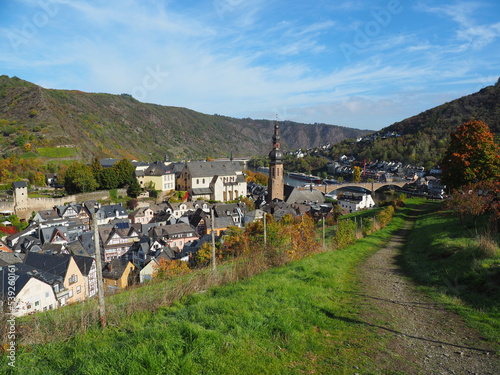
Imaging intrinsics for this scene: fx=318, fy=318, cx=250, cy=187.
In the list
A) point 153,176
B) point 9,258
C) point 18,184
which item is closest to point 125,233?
point 9,258

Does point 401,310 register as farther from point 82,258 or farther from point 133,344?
point 82,258

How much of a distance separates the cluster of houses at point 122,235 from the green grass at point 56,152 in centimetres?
1843

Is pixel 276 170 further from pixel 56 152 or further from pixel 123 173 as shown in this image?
pixel 56 152

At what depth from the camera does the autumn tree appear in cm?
2303

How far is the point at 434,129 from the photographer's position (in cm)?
12669

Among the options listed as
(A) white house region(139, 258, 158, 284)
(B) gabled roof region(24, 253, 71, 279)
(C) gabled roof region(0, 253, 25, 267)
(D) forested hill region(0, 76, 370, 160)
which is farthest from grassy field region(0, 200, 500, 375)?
(D) forested hill region(0, 76, 370, 160)

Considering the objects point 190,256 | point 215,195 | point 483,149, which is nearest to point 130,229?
point 190,256

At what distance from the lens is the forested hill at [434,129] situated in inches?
4257

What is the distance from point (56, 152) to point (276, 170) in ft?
151

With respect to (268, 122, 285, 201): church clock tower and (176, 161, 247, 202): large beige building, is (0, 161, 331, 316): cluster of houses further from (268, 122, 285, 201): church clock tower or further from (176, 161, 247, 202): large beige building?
(268, 122, 285, 201): church clock tower

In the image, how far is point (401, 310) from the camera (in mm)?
6926

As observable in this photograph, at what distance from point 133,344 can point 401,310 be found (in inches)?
217

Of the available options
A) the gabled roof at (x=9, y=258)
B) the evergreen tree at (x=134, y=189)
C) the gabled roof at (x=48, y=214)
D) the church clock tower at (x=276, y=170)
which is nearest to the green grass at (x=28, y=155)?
the evergreen tree at (x=134, y=189)

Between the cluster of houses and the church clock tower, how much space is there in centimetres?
297
